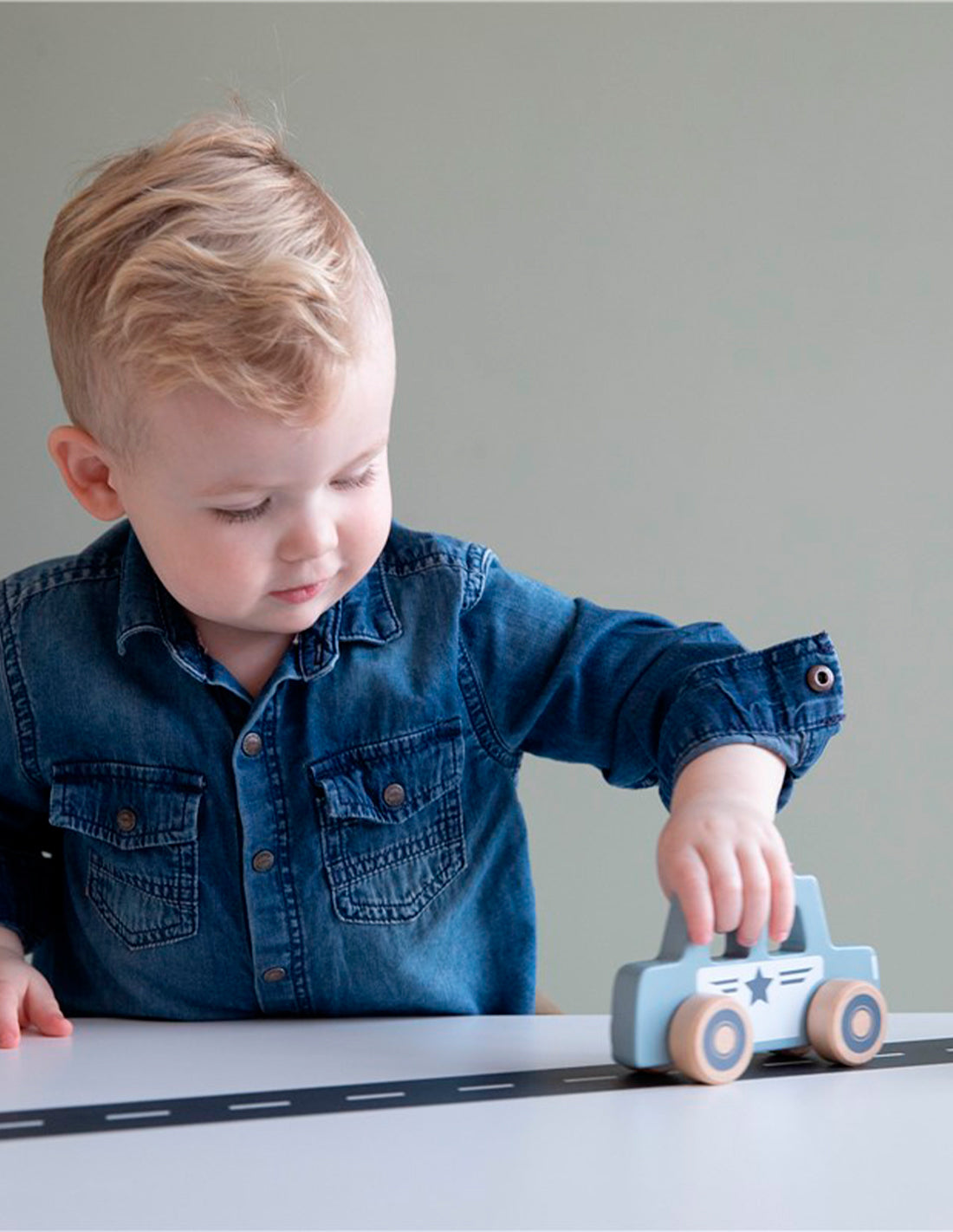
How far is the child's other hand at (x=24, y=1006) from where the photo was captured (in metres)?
0.80

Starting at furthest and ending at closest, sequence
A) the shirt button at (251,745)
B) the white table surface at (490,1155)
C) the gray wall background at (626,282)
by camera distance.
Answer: the gray wall background at (626,282), the shirt button at (251,745), the white table surface at (490,1155)

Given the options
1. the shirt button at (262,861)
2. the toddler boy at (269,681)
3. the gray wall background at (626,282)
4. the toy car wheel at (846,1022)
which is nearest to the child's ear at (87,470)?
the toddler boy at (269,681)

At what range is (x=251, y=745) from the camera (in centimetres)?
92

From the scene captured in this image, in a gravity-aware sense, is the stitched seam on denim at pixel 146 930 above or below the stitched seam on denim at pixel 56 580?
below

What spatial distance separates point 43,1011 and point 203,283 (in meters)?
0.38

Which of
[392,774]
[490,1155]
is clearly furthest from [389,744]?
[490,1155]

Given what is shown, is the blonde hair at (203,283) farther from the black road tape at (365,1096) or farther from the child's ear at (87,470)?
the black road tape at (365,1096)

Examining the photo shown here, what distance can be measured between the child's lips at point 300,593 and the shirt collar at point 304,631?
0.08m

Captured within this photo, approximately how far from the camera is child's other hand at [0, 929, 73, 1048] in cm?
80

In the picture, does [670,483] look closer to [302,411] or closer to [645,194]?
[645,194]

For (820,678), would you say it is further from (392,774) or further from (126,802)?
(126,802)

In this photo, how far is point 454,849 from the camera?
97 centimetres

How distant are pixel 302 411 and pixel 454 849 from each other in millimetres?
323

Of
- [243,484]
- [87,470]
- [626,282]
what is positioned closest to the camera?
[243,484]
